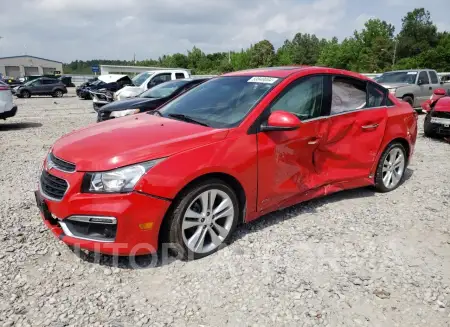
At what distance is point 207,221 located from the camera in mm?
3211

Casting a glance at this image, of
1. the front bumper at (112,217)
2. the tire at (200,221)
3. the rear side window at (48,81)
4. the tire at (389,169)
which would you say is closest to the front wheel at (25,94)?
the rear side window at (48,81)

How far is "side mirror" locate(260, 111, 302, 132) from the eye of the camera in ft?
10.7

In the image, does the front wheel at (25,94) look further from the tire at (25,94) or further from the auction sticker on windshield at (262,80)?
the auction sticker on windshield at (262,80)

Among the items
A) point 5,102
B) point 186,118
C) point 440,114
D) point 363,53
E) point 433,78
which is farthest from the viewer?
point 363,53

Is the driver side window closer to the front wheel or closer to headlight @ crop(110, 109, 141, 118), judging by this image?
headlight @ crop(110, 109, 141, 118)

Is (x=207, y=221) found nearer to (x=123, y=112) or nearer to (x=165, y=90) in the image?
(x=123, y=112)

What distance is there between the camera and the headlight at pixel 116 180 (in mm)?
2771

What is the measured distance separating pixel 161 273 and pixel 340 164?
236 cm

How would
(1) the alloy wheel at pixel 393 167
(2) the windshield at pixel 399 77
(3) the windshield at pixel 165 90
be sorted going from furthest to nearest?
1. (2) the windshield at pixel 399 77
2. (3) the windshield at pixel 165 90
3. (1) the alloy wheel at pixel 393 167

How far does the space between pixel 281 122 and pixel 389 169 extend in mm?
2364

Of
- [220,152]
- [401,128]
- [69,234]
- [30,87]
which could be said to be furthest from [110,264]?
[30,87]

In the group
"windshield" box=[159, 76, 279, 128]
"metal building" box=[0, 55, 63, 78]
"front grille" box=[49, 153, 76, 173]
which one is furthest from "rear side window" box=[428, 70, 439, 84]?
"metal building" box=[0, 55, 63, 78]

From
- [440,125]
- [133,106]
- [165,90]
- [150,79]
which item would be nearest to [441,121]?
[440,125]

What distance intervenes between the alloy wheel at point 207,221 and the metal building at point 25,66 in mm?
86162
